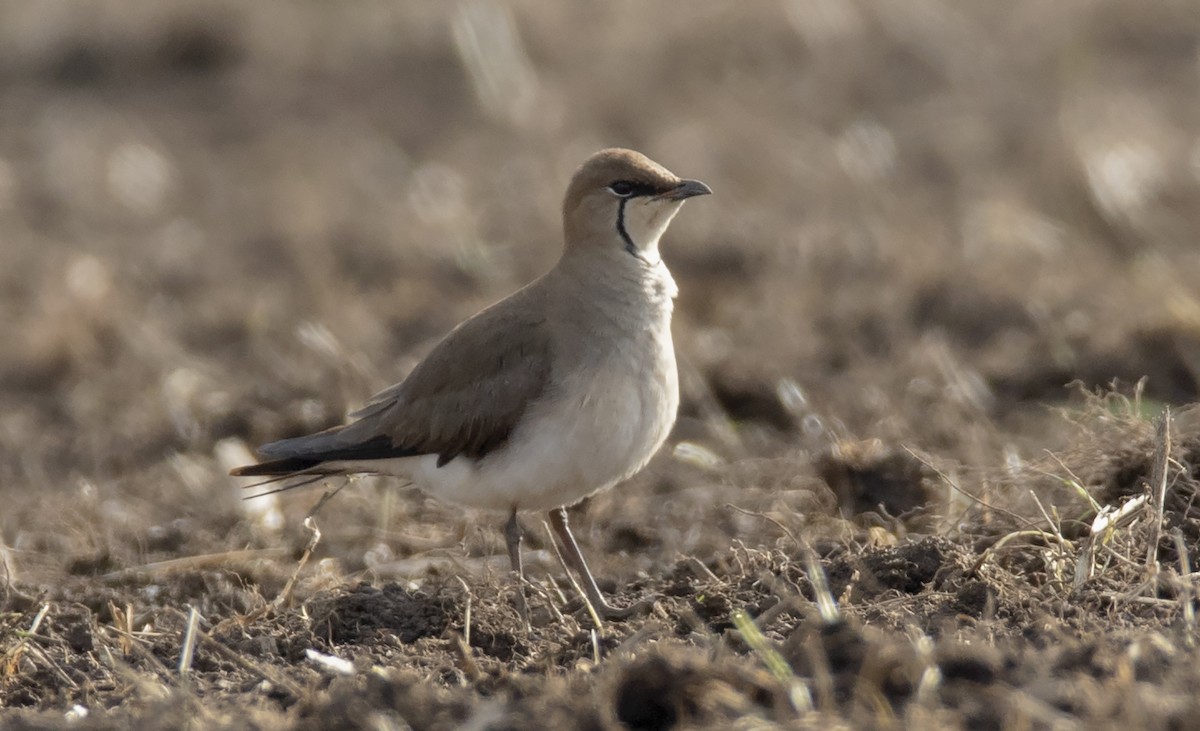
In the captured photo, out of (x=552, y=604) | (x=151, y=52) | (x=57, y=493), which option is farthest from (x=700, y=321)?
(x=151, y=52)

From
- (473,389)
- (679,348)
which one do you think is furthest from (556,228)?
(473,389)

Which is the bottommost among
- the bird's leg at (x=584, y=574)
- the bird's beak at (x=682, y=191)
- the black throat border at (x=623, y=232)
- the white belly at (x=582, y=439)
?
the bird's leg at (x=584, y=574)

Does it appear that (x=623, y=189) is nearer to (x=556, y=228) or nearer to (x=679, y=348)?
(x=679, y=348)

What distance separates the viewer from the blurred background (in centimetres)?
727

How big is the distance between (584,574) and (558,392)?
0.60 m

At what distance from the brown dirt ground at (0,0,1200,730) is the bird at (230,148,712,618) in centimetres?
36

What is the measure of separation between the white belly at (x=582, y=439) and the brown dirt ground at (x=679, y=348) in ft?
1.04

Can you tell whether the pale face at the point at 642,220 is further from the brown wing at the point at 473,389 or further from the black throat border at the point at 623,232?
the brown wing at the point at 473,389

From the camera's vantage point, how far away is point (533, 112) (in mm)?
12984

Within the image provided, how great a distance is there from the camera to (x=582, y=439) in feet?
17.3

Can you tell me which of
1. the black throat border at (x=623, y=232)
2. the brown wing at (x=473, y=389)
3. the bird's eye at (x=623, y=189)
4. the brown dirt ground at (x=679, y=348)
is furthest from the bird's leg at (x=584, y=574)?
the bird's eye at (x=623, y=189)

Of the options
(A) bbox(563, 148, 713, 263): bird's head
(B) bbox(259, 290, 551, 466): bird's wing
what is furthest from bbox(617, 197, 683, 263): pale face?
(B) bbox(259, 290, 551, 466): bird's wing

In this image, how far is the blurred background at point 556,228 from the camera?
7.27 meters

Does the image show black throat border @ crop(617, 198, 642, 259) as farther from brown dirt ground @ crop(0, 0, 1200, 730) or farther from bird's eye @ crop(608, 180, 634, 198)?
brown dirt ground @ crop(0, 0, 1200, 730)
